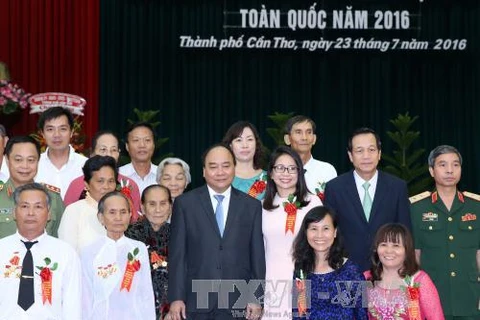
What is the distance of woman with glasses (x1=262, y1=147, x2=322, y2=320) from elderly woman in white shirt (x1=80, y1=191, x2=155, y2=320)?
0.65 m

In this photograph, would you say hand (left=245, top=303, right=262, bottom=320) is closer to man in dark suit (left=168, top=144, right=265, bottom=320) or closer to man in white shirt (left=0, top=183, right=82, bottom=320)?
man in dark suit (left=168, top=144, right=265, bottom=320)

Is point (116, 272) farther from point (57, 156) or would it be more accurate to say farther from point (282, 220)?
point (57, 156)

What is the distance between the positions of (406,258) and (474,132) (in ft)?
21.6

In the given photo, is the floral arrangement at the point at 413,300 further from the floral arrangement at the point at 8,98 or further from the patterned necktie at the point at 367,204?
the floral arrangement at the point at 8,98

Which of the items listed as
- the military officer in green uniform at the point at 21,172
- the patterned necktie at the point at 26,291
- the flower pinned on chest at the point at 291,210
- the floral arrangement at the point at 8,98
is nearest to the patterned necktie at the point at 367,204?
the flower pinned on chest at the point at 291,210

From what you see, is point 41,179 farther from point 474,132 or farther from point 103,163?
point 474,132

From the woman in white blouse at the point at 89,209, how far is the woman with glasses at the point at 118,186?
0.25 m

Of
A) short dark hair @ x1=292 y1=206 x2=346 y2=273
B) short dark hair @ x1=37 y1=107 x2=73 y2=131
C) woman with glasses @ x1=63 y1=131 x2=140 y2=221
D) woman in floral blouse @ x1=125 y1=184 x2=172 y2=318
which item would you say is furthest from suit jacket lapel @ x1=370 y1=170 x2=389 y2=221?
short dark hair @ x1=37 y1=107 x2=73 y2=131

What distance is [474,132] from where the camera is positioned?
1100 cm

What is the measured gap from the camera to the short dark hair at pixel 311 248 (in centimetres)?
472

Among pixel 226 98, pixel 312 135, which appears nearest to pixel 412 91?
pixel 226 98

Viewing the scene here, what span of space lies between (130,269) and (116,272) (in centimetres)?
8

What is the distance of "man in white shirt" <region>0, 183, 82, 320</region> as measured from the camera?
4543mm

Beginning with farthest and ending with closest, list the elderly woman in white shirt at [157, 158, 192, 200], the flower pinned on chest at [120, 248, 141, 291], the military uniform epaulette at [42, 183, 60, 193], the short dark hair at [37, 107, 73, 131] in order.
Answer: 1. the short dark hair at [37, 107, 73, 131]
2. the elderly woman in white shirt at [157, 158, 192, 200]
3. the military uniform epaulette at [42, 183, 60, 193]
4. the flower pinned on chest at [120, 248, 141, 291]
